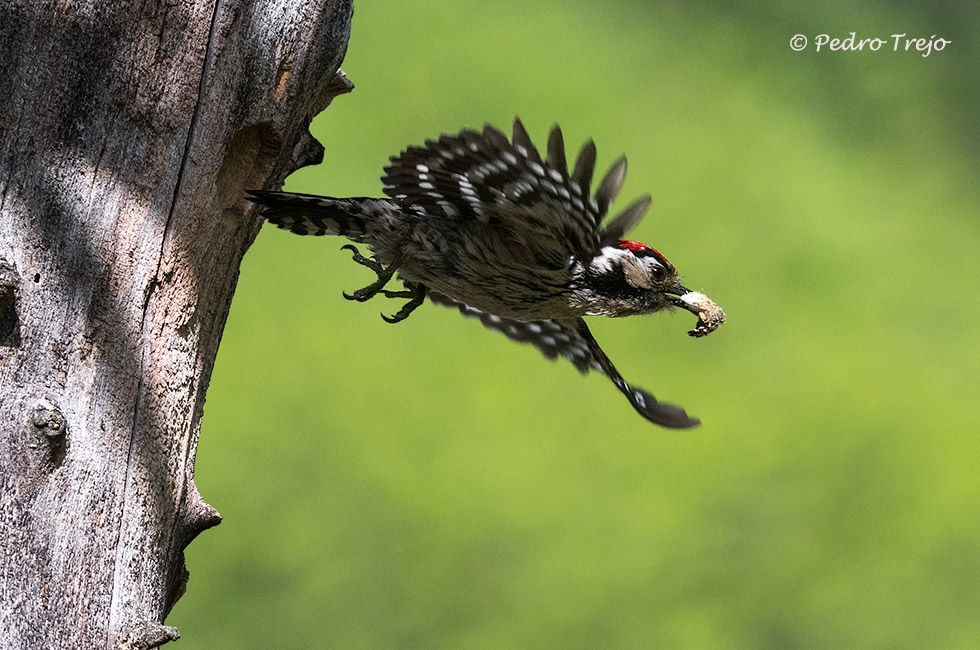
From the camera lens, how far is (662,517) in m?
4.95

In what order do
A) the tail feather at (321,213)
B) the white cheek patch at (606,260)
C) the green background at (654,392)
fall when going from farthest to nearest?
the green background at (654,392) < the white cheek patch at (606,260) < the tail feather at (321,213)

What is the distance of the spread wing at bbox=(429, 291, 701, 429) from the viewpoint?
10.6 ft

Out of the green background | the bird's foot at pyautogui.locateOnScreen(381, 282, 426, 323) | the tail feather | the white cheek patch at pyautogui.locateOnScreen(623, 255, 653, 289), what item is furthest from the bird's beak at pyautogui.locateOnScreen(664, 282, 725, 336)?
the green background

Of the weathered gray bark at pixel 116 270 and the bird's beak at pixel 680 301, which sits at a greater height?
the bird's beak at pixel 680 301

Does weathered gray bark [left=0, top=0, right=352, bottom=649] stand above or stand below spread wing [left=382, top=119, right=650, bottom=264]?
below

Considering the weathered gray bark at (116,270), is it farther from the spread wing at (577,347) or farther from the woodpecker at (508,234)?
the spread wing at (577,347)

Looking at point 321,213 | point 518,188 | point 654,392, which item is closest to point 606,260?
point 518,188

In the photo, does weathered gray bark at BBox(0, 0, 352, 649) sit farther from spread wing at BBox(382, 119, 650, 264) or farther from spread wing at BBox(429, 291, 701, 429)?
spread wing at BBox(429, 291, 701, 429)

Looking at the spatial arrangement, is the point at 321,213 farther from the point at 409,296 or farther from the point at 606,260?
the point at 606,260

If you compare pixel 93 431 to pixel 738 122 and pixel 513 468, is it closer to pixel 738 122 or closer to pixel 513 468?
pixel 513 468

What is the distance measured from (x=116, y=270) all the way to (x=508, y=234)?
1.19 metres

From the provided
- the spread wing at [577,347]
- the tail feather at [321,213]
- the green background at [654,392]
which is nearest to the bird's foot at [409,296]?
the spread wing at [577,347]

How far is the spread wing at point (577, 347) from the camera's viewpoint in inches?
127

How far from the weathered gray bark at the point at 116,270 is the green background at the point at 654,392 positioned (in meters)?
2.75
